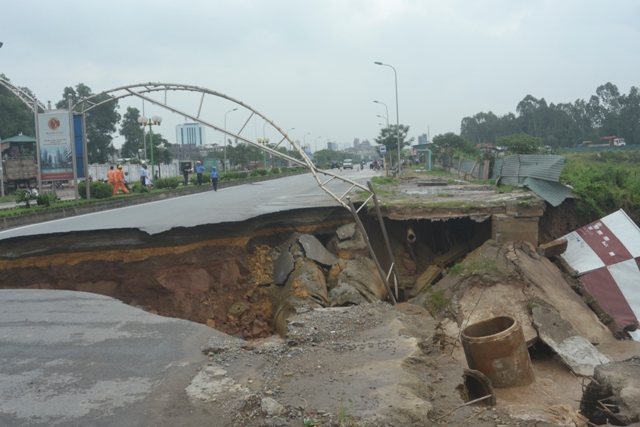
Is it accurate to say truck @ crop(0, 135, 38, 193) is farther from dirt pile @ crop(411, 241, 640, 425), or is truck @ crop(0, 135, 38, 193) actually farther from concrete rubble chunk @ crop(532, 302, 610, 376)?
concrete rubble chunk @ crop(532, 302, 610, 376)

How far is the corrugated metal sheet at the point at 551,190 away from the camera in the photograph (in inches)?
495

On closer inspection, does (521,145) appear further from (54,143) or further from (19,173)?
(19,173)

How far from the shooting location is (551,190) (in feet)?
42.2

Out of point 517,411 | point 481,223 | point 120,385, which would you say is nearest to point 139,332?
point 120,385

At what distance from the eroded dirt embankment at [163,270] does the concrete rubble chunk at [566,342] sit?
454 cm

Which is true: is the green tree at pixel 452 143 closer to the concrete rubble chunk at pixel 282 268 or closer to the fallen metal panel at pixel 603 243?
the fallen metal panel at pixel 603 243

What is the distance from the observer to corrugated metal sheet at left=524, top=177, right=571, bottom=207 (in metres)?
12.6

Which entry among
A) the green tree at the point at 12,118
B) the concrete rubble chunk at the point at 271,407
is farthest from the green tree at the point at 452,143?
the concrete rubble chunk at the point at 271,407

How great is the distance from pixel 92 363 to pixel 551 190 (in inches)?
448

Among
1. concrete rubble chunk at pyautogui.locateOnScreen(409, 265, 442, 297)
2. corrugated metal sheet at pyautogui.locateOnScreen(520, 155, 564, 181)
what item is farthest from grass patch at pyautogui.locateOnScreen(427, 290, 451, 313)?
corrugated metal sheet at pyautogui.locateOnScreen(520, 155, 564, 181)

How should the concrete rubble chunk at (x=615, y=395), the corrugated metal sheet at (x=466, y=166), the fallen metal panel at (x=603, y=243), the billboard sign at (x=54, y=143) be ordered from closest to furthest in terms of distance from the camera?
1. the concrete rubble chunk at (x=615, y=395)
2. the fallen metal panel at (x=603, y=243)
3. the billboard sign at (x=54, y=143)
4. the corrugated metal sheet at (x=466, y=166)

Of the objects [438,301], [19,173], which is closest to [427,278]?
[438,301]

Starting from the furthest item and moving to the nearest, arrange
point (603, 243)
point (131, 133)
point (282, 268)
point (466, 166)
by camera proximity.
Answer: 1. point (131, 133)
2. point (466, 166)
3. point (603, 243)
4. point (282, 268)

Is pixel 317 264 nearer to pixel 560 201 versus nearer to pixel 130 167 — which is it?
pixel 560 201
